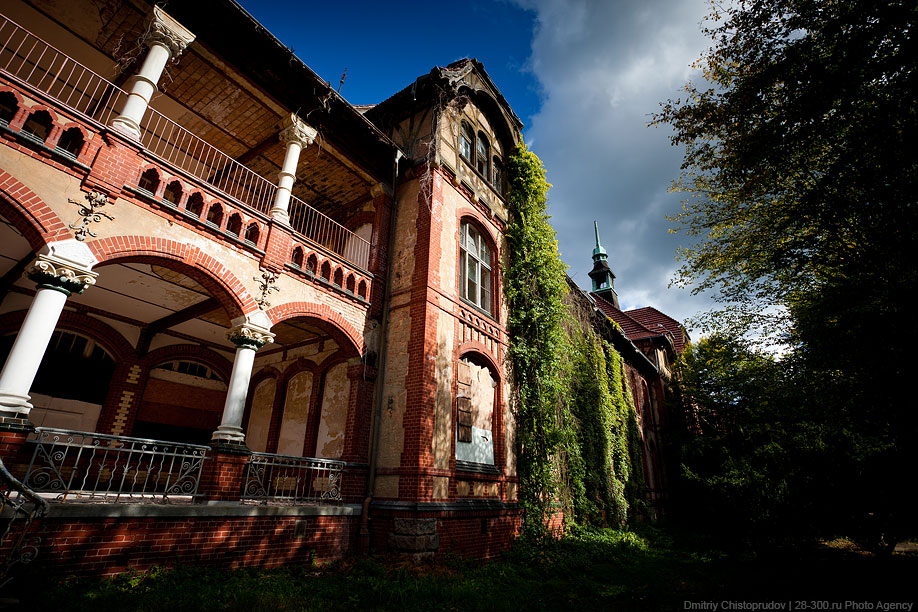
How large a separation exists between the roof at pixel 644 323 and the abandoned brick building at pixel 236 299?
17.8 meters

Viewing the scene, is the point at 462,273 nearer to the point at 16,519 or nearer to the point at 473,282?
the point at 473,282

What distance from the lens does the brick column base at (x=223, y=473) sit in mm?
6457

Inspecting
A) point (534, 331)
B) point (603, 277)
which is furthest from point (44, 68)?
point (603, 277)

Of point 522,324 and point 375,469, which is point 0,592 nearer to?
point 375,469

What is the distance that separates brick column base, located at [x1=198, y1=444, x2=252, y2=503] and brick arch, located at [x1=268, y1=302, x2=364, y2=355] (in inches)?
89.4

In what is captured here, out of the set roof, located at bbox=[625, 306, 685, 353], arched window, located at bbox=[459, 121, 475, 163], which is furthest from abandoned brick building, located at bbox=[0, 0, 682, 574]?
roof, located at bbox=[625, 306, 685, 353]

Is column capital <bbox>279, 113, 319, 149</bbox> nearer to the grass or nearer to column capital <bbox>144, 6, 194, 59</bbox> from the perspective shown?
column capital <bbox>144, 6, 194, 59</bbox>

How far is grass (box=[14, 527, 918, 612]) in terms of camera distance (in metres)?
4.82

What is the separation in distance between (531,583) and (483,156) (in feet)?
37.5

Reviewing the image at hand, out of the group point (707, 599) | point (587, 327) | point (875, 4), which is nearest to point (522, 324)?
point (587, 327)

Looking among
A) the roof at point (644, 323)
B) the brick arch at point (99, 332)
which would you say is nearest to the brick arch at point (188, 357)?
the brick arch at point (99, 332)

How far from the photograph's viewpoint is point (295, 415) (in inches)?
448

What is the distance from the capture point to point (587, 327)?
17.0 meters

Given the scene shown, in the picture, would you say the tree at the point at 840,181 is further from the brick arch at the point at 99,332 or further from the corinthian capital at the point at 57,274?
the brick arch at the point at 99,332
